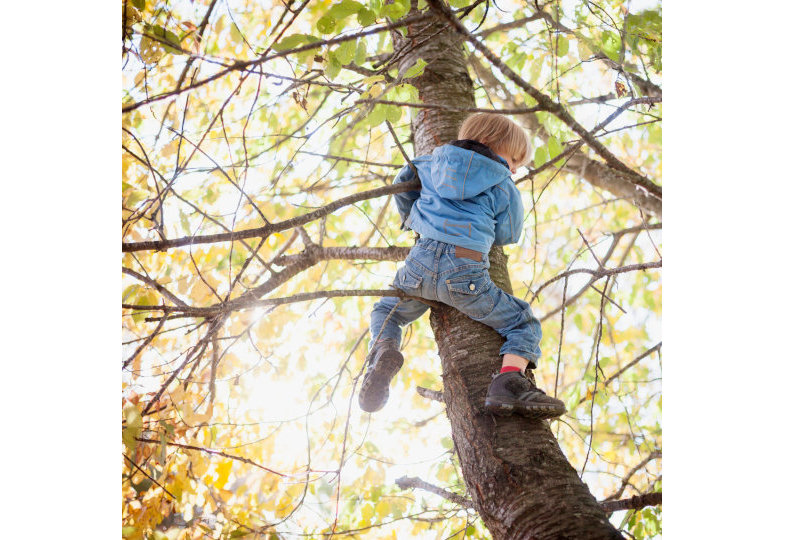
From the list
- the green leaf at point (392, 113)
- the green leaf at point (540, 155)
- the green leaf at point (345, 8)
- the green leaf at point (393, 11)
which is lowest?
the green leaf at point (392, 113)

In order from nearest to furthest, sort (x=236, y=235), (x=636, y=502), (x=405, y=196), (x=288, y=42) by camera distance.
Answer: (x=288, y=42) → (x=236, y=235) → (x=636, y=502) → (x=405, y=196)

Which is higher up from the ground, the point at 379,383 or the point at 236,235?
the point at 236,235

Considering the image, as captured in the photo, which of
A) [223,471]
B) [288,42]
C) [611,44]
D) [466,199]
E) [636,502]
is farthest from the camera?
[223,471]

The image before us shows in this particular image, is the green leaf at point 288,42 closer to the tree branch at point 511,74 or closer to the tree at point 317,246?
the tree at point 317,246

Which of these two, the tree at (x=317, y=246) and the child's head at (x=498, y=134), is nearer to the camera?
the tree at (x=317, y=246)

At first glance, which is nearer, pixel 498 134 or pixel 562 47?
pixel 498 134

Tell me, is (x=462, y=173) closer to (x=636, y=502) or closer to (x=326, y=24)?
(x=326, y=24)

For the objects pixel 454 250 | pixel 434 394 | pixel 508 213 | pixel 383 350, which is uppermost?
pixel 508 213

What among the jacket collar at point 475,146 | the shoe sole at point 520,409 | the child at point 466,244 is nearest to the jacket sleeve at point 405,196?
the child at point 466,244

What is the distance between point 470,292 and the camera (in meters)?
1.13

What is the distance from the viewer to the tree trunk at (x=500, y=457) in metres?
0.84

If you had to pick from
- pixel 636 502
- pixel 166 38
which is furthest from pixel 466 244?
pixel 166 38
